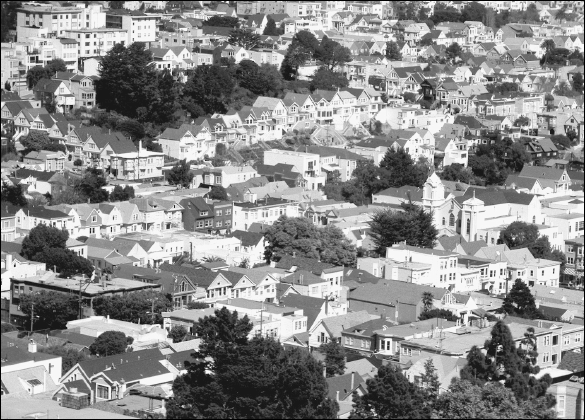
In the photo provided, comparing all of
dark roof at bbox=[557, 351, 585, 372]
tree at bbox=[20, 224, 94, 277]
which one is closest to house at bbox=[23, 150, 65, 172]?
tree at bbox=[20, 224, 94, 277]

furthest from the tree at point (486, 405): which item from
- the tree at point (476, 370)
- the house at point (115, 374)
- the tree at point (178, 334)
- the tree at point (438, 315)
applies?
the tree at point (438, 315)

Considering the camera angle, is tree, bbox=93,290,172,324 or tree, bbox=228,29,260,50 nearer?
tree, bbox=93,290,172,324

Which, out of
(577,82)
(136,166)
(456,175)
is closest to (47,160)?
(136,166)

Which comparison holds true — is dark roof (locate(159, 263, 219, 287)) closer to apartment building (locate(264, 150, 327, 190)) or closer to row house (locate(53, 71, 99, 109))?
apartment building (locate(264, 150, 327, 190))

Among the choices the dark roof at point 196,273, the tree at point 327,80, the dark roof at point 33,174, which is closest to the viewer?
the dark roof at point 196,273

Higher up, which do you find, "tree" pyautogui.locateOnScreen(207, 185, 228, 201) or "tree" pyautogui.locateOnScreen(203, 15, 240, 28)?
"tree" pyautogui.locateOnScreen(203, 15, 240, 28)

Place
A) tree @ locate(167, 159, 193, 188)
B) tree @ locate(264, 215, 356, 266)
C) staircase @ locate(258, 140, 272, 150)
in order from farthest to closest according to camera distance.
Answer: staircase @ locate(258, 140, 272, 150), tree @ locate(167, 159, 193, 188), tree @ locate(264, 215, 356, 266)

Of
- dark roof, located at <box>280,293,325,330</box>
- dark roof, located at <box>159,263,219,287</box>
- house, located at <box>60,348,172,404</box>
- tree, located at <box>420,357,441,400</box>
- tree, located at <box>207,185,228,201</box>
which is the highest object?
tree, located at <box>420,357,441,400</box>

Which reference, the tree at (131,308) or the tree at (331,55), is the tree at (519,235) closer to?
the tree at (131,308)
